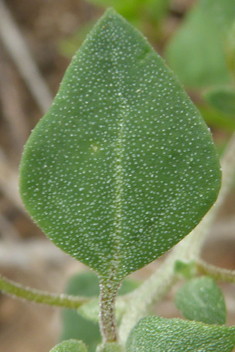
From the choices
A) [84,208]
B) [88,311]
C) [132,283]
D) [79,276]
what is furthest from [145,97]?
[79,276]

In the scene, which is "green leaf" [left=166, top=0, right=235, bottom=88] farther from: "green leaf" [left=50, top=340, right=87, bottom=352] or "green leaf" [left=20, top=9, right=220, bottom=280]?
"green leaf" [left=50, top=340, right=87, bottom=352]

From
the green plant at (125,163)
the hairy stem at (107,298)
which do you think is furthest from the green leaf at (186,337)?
the hairy stem at (107,298)

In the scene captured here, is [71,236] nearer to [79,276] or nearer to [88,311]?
[88,311]

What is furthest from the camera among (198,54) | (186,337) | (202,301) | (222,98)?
(198,54)

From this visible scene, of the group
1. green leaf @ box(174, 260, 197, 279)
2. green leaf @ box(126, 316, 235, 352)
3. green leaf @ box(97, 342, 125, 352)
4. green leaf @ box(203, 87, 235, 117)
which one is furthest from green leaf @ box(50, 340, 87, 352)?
green leaf @ box(203, 87, 235, 117)

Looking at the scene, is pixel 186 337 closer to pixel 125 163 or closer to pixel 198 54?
pixel 125 163

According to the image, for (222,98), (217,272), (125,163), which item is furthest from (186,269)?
(222,98)
